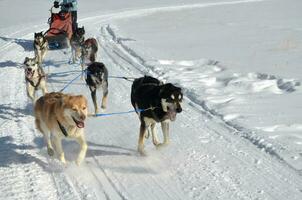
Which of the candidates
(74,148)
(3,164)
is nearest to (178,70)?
(74,148)

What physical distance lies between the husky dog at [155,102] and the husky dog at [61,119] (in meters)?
0.69

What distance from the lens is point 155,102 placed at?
460 centimetres

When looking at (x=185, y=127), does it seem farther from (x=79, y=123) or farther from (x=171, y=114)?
(x=79, y=123)

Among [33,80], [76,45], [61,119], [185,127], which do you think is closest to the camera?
[61,119]

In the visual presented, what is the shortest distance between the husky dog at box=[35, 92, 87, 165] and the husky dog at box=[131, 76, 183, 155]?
2.28ft

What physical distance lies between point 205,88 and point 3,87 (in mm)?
3489

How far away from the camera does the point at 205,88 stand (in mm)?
7406

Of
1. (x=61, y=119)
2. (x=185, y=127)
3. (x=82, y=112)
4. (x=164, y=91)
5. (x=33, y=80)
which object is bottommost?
(x=185, y=127)

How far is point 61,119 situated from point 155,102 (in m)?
0.94

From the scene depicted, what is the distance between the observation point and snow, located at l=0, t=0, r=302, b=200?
166 inches

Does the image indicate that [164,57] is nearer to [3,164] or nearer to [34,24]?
[3,164]

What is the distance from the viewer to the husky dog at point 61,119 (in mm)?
4270

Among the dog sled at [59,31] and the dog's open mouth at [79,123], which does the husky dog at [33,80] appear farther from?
the dog sled at [59,31]

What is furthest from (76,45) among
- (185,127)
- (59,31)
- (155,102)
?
(155,102)
